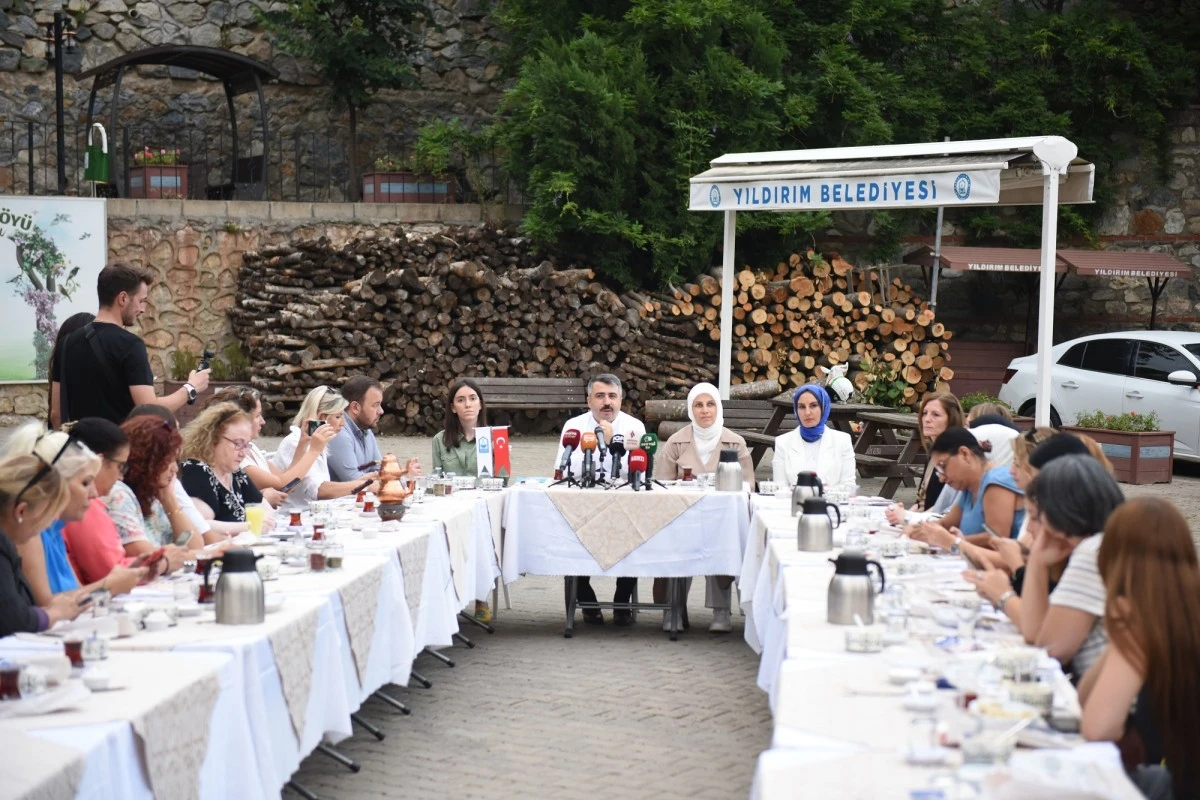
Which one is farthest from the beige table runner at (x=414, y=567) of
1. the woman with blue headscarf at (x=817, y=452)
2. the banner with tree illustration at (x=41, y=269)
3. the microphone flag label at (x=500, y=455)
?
the banner with tree illustration at (x=41, y=269)

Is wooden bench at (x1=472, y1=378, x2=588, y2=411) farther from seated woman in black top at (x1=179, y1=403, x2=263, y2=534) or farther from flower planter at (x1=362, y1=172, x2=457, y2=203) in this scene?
seated woman in black top at (x1=179, y1=403, x2=263, y2=534)

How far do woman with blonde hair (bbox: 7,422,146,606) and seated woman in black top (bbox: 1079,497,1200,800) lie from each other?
297cm

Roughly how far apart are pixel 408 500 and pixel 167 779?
3.92 metres

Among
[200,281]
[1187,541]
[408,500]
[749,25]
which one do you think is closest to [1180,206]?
[749,25]

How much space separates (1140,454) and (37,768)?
462 inches

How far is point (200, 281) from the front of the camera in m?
16.8

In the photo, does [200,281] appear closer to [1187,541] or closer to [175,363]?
[175,363]

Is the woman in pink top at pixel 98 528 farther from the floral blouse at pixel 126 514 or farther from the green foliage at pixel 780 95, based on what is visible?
the green foliage at pixel 780 95

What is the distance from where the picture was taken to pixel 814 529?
598 centimetres

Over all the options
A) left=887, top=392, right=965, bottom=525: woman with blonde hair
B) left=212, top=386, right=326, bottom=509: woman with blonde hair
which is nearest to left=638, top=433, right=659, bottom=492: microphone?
left=887, top=392, right=965, bottom=525: woman with blonde hair

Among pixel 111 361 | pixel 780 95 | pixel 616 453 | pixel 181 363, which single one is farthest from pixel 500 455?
pixel 780 95

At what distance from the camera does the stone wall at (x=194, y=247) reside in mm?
16484

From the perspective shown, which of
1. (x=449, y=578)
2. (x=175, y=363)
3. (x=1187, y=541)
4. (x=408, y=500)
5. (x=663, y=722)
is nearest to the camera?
(x=1187, y=541)

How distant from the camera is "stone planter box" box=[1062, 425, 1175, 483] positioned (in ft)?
42.4
